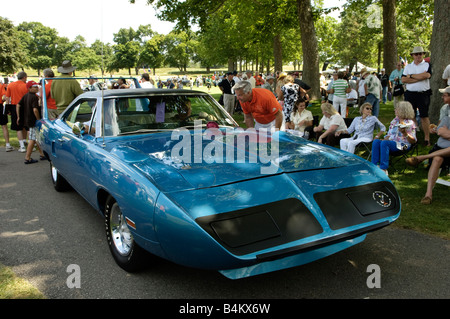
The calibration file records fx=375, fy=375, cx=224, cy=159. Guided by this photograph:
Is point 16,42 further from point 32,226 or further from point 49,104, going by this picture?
point 32,226

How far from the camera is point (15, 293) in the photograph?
2906mm

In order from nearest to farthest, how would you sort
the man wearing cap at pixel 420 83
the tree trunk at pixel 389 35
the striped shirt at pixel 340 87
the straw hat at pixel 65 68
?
the man wearing cap at pixel 420 83
the straw hat at pixel 65 68
the striped shirt at pixel 340 87
the tree trunk at pixel 389 35

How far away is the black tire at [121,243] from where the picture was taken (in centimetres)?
304

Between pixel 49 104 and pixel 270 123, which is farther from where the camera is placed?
pixel 49 104

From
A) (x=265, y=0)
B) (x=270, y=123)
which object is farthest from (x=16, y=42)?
(x=270, y=123)

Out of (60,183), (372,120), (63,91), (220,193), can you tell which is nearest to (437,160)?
(372,120)

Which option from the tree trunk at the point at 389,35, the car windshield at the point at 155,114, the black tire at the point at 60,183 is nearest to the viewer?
the car windshield at the point at 155,114

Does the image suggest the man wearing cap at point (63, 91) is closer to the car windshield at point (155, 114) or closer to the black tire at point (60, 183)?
the black tire at point (60, 183)

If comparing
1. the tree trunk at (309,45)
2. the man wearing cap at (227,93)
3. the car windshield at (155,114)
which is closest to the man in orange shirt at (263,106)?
the car windshield at (155,114)

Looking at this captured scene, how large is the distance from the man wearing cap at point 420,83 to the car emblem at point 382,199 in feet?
17.0

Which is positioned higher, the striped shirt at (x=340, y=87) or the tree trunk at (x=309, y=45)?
the tree trunk at (x=309, y=45)

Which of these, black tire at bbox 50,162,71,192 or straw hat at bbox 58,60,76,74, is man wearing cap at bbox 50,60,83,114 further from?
→ black tire at bbox 50,162,71,192
